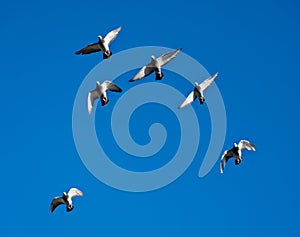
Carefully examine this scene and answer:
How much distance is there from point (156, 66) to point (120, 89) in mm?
1210

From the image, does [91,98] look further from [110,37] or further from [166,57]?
[166,57]

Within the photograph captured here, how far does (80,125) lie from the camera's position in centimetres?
3147

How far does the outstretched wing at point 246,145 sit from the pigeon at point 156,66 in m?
3.13

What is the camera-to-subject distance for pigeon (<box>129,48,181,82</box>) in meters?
27.4

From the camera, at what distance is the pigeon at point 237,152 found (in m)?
28.1

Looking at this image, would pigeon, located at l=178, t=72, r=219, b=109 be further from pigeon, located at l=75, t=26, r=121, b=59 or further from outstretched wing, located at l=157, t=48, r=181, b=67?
pigeon, located at l=75, t=26, r=121, b=59

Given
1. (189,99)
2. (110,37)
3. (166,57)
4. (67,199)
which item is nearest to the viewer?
(110,37)

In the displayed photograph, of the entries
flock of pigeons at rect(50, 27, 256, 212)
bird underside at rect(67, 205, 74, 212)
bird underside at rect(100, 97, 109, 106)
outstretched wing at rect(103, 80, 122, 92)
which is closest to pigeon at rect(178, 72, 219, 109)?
flock of pigeons at rect(50, 27, 256, 212)

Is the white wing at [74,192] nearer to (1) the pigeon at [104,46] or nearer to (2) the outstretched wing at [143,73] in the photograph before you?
(2) the outstretched wing at [143,73]

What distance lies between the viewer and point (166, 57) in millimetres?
27531

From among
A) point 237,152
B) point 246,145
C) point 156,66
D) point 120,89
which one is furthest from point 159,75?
point 246,145

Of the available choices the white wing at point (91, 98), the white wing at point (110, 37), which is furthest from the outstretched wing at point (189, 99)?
the white wing at point (110, 37)

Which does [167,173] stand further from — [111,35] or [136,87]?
[111,35]

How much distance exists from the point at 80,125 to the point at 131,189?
275 centimetres
